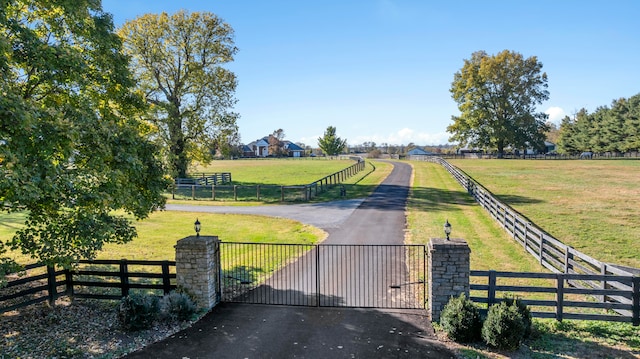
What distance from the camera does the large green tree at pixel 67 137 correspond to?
7.82 meters

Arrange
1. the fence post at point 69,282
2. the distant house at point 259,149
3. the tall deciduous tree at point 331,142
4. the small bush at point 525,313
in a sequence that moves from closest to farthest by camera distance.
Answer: the small bush at point 525,313, the fence post at point 69,282, the tall deciduous tree at point 331,142, the distant house at point 259,149

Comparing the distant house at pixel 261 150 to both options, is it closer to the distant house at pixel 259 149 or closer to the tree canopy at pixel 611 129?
the distant house at pixel 259 149

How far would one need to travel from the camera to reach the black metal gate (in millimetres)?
11648

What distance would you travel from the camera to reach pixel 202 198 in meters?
35.6

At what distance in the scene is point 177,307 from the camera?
1041 centimetres

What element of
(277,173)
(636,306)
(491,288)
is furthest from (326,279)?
(277,173)

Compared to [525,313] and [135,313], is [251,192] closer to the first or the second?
[135,313]

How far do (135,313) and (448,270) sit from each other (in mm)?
7495

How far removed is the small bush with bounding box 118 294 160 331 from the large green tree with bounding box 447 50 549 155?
7575 centimetres

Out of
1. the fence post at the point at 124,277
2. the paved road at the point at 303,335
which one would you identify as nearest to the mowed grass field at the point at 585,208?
the paved road at the point at 303,335

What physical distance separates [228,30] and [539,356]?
40.0 metres

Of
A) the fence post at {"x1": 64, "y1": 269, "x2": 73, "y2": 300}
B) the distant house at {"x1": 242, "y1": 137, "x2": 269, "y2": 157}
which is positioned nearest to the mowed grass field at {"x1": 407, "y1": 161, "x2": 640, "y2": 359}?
the fence post at {"x1": 64, "y1": 269, "x2": 73, "y2": 300}

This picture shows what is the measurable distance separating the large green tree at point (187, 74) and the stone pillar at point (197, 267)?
1100 inches

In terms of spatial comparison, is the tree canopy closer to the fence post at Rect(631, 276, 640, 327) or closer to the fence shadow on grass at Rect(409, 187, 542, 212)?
the fence shadow on grass at Rect(409, 187, 542, 212)
